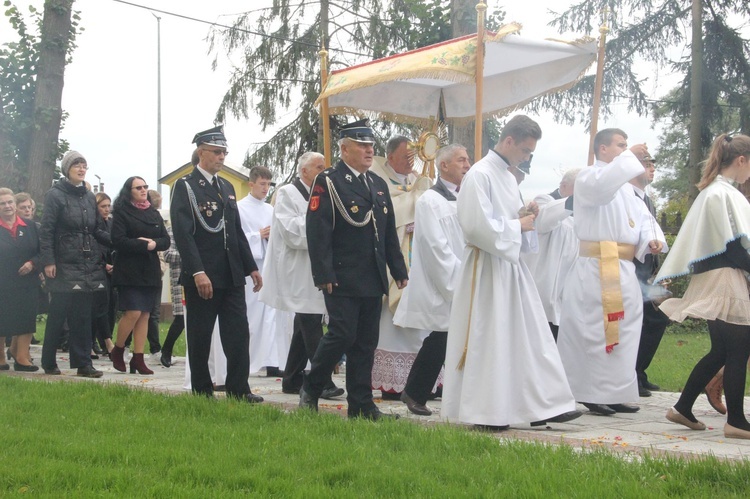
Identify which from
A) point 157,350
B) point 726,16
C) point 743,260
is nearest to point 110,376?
point 157,350

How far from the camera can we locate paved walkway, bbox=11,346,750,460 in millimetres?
5781

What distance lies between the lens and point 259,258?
10.1 m

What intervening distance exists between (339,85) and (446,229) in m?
1.86

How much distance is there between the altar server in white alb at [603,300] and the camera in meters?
7.45

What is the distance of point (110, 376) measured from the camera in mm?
10234

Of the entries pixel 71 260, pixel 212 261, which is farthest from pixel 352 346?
pixel 71 260

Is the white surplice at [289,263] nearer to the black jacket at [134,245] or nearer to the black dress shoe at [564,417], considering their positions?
the black jacket at [134,245]

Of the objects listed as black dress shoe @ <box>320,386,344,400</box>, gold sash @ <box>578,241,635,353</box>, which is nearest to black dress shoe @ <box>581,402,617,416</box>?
gold sash @ <box>578,241,635,353</box>

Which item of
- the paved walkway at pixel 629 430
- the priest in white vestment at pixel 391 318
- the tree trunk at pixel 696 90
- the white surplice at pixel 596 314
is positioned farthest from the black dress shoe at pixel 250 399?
the tree trunk at pixel 696 90

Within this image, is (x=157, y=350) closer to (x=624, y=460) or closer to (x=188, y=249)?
(x=188, y=249)

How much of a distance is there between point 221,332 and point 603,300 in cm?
285

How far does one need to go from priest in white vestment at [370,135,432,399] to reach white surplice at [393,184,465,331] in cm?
40

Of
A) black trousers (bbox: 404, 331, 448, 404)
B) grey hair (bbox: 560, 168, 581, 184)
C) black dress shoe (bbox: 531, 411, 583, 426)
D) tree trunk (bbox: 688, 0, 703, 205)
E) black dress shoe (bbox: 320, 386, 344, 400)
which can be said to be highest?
tree trunk (bbox: 688, 0, 703, 205)

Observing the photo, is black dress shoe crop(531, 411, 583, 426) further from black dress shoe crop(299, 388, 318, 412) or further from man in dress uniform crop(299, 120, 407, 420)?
black dress shoe crop(299, 388, 318, 412)
